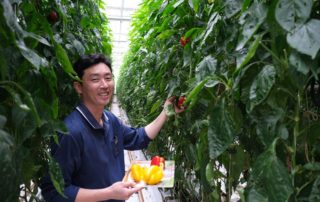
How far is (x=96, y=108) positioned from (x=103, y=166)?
1.02 feet

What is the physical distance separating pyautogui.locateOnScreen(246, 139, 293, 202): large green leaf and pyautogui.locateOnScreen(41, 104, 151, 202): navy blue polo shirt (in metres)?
1.01

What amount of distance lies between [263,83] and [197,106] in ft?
3.36

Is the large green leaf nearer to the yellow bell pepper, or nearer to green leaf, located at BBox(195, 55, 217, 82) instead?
green leaf, located at BBox(195, 55, 217, 82)

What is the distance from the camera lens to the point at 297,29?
764 millimetres

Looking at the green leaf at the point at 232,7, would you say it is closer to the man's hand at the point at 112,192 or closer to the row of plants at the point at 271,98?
the row of plants at the point at 271,98

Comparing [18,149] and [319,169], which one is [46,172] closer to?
[18,149]

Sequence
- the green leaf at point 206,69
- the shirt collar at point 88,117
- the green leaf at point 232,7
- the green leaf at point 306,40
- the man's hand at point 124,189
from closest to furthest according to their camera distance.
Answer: the green leaf at point 306,40 → the green leaf at point 232,7 → the green leaf at point 206,69 → the man's hand at point 124,189 → the shirt collar at point 88,117

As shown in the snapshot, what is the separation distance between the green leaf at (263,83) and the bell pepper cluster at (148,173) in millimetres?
888

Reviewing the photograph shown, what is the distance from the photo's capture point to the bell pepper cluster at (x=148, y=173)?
1.68 meters

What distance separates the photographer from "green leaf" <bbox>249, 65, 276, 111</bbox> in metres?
0.87

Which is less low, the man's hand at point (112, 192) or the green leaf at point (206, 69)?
the green leaf at point (206, 69)

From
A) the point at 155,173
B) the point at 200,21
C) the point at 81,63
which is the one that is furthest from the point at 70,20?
the point at 155,173

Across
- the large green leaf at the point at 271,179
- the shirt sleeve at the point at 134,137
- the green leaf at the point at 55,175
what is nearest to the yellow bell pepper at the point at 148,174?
the shirt sleeve at the point at 134,137

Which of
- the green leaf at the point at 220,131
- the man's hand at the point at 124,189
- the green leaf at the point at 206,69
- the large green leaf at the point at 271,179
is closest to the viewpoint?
the large green leaf at the point at 271,179
